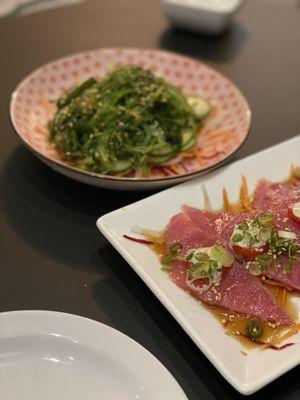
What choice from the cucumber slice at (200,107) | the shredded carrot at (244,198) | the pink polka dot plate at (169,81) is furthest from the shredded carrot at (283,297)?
the cucumber slice at (200,107)

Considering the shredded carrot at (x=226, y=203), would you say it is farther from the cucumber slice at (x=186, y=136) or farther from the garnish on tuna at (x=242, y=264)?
the cucumber slice at (x=186, y=136)

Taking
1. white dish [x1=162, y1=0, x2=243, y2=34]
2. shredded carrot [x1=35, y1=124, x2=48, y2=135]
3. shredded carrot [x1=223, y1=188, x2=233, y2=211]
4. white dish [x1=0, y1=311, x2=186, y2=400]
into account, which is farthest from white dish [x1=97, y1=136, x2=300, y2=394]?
white dish [x1=162, y1=0, x2=243, y2=34]

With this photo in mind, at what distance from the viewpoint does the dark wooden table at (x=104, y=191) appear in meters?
1.23

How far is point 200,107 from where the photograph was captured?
74.4 inches

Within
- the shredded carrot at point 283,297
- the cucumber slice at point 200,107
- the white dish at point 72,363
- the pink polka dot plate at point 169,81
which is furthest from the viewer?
the cucumber slice at point 200,107

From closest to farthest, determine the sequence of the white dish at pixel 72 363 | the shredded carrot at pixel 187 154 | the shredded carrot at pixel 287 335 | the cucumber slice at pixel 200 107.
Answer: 1. the white dish at pixel 72 363
2. the shredded carrot at pixel 287 335
3. the shredded carrot at pixel 187 154
4. the cucumber slice at pixel 200 107

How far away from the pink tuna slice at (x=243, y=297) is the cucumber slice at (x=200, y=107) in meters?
0.76

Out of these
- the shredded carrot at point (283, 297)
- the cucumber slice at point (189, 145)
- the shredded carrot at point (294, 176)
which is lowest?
the shredded carrot at point (283, 297)

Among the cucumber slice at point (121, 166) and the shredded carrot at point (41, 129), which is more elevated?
the shredded carrot at point (41, 129)

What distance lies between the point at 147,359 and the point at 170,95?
3.28 feet

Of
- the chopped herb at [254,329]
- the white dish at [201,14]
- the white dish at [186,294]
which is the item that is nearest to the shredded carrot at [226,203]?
the white dish at [186,294]

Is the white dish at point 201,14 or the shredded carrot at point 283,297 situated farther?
the white dish at point 201,14

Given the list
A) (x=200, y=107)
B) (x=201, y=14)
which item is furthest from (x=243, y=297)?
(x=201, y=14)

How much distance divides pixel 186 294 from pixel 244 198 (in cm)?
42
